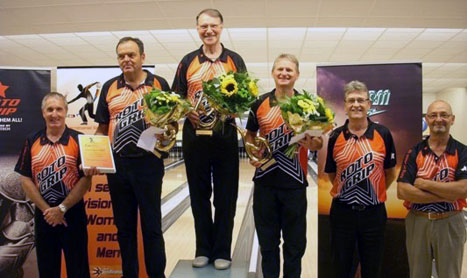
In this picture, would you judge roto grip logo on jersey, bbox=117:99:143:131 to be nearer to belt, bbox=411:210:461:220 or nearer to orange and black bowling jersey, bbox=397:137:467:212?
orange and black bowling jersey, bbox=397:137:467:212

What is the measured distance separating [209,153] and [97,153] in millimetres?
665

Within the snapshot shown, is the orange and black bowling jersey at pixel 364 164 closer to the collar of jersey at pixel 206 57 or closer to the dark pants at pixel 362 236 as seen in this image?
the dark pants at pixel 362 236

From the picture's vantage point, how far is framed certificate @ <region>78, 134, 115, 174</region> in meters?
2.24

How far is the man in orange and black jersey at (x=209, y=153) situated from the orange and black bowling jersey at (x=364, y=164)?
71 cm

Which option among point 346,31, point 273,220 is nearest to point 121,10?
point 346,31

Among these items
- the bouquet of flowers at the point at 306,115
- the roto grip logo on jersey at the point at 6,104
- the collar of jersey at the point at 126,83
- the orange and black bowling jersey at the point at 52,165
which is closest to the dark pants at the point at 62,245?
the orange and black bowling jersey at the point at 52,165

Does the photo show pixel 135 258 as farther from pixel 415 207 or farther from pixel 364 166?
pixel 415 207

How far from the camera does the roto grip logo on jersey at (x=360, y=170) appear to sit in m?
2.44

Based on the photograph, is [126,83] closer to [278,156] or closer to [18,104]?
[278,156]

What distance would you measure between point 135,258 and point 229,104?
1211 mm

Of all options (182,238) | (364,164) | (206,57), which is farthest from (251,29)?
(364,164)

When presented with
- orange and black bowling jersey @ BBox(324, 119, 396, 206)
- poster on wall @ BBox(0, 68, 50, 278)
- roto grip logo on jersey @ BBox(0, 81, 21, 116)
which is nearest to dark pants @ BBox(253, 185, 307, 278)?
orange and black bowling jersey @ BBox(324, 119, 396, 206)

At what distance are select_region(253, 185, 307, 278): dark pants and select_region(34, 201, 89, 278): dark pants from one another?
46.7 inches

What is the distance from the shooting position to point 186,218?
5.99 m
